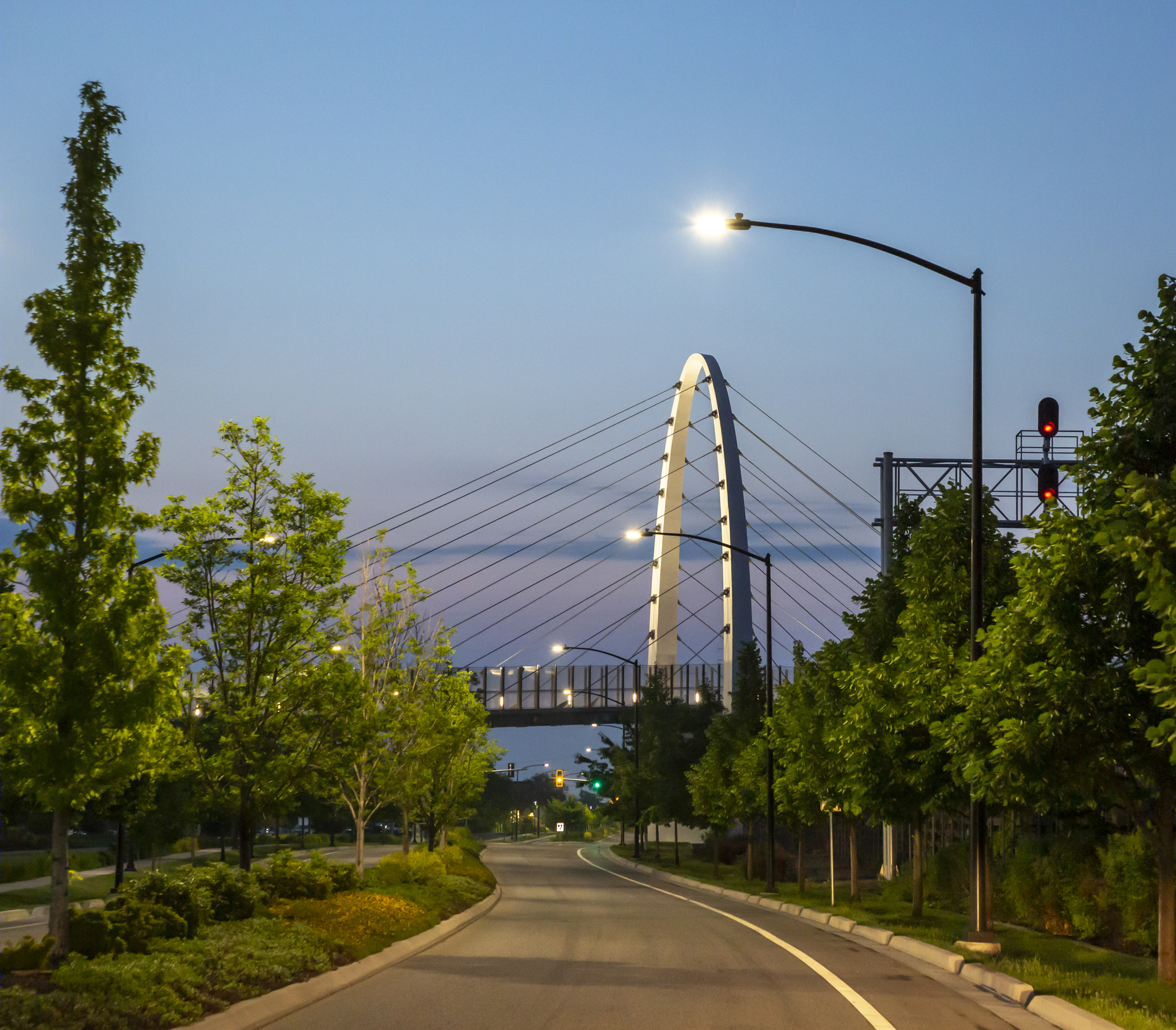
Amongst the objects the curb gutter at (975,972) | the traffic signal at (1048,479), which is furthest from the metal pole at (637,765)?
the traffic signal at (1048,479)

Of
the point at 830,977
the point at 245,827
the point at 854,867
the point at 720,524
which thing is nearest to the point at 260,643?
the point at 245,827

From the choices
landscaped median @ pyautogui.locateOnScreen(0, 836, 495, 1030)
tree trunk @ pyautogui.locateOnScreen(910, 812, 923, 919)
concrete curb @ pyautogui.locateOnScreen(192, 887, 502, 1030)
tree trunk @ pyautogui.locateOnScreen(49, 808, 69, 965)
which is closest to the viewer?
landscaped median @ pyautogui.locateOnScreen(0, 836, 495, 1030)

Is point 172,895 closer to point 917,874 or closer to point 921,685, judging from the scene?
point 921,685

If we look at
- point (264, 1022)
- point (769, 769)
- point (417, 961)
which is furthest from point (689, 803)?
point (264, 1022)

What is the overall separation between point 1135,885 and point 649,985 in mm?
11186

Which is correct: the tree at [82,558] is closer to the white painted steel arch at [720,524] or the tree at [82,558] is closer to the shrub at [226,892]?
the shrub at [226,892]

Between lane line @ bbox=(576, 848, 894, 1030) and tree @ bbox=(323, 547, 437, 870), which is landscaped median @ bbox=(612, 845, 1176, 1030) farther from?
tree @ bbox=(323, 547, 437, 870)

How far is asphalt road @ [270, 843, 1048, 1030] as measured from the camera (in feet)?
40.5

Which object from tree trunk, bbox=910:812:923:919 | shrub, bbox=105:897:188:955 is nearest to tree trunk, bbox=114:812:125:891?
tree trunk, bbox=910:812:923:919

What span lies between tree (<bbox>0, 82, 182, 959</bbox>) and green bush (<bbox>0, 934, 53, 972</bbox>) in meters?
0.54

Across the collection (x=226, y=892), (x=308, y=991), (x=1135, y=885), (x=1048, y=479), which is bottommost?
(x=308, y=991)

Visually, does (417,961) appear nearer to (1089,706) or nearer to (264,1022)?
(264,1022)

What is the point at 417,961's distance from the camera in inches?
684

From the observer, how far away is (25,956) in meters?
11.8
